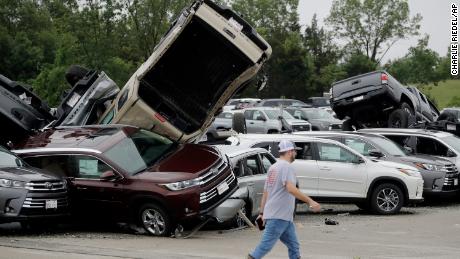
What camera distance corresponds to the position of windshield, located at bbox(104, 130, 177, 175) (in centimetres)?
1351

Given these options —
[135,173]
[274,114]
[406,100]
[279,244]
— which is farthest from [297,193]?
[274,114]

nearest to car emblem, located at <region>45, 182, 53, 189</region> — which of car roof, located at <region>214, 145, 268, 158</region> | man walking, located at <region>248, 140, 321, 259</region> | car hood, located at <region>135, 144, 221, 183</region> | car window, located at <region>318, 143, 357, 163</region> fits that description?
car hood, located at <region>135, 144, 221, 183</region>

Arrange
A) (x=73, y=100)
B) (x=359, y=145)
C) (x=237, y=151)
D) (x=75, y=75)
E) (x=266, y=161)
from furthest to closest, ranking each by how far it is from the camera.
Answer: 1. (x=75, y=75)
2. (x=359, y=145)
3. (x=73, y=100)
4. (x=266, y=161)
5. (x=237, y=151)

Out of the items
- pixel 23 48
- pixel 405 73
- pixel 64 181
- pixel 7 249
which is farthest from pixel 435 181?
pixel 405 73

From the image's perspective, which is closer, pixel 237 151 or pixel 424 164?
pixel 237 151

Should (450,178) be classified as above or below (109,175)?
below

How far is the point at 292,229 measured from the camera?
8.99m

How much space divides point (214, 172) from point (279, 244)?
1738 mm

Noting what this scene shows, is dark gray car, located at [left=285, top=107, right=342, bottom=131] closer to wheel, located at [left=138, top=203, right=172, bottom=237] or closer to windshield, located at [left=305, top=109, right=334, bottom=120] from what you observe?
windshield, located at [left=305, top=109, right=334, bottom=120]

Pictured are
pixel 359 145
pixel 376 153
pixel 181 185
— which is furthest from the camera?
pixel 359 145

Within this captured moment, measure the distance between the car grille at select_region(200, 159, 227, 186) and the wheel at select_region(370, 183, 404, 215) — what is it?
4496mm

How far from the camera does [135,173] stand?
13.3 m

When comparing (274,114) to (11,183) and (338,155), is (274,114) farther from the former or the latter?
(11,183)

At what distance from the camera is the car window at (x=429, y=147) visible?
19.4m
